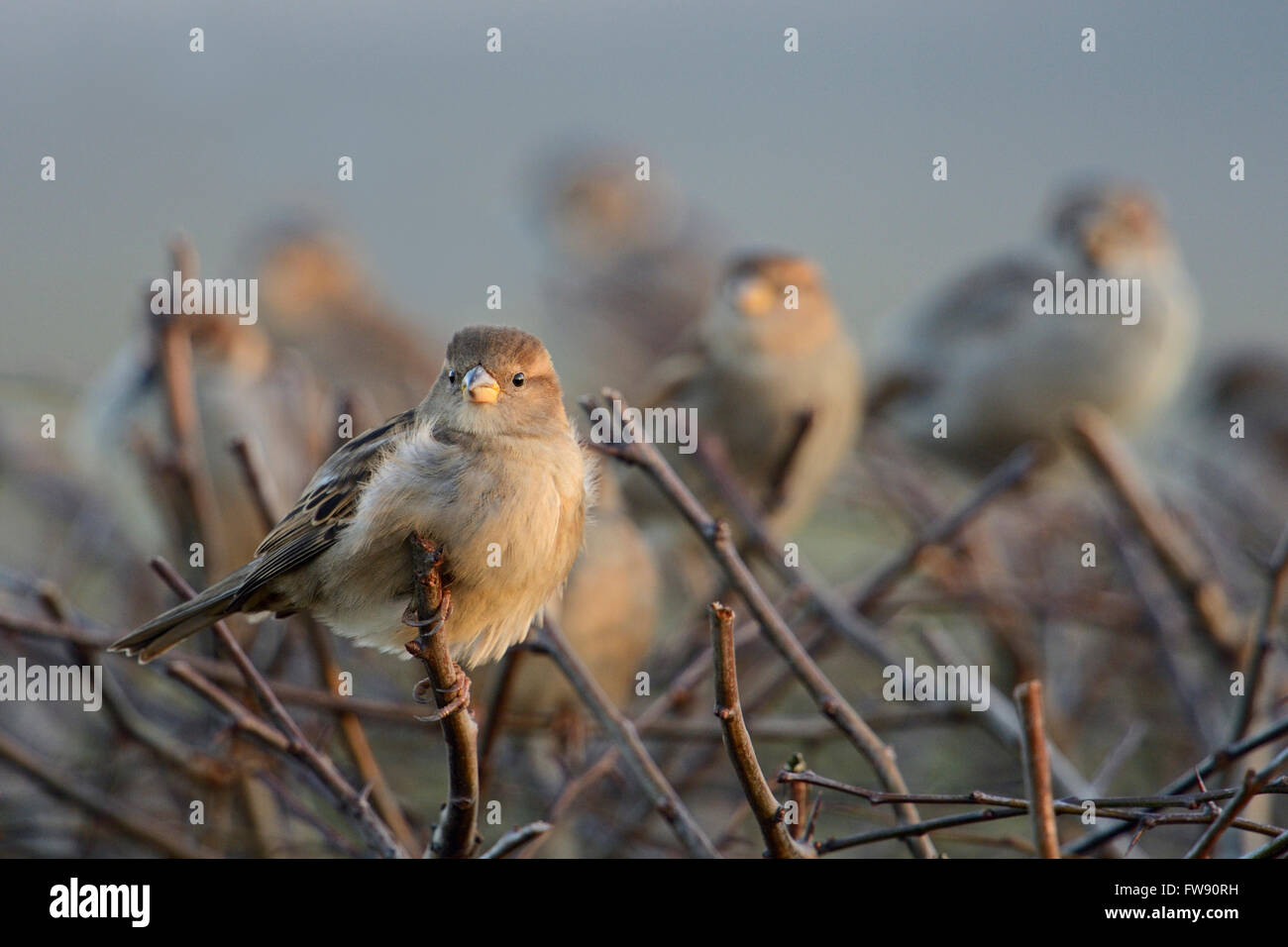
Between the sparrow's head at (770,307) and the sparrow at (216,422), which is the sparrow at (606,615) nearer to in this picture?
the sparrow at (216,422)

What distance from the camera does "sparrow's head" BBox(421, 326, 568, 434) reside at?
184 cm

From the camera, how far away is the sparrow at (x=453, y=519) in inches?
66.8

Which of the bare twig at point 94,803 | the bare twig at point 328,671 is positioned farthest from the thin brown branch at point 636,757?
the bare twig at point 94,803

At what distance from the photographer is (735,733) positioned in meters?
1.35

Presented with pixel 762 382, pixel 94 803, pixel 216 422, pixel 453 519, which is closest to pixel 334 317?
pixel 216 422

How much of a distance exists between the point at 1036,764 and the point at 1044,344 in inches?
142

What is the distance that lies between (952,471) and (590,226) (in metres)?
5.70

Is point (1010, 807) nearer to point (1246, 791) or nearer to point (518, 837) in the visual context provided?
point (1246, 791)

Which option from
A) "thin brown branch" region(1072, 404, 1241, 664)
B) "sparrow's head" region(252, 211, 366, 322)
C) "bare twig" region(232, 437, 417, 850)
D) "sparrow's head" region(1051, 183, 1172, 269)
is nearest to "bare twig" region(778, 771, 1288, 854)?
"bare twig" region(232, 437, 417, 850)

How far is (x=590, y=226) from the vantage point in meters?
10.3

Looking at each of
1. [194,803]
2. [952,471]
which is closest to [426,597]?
[194,803]

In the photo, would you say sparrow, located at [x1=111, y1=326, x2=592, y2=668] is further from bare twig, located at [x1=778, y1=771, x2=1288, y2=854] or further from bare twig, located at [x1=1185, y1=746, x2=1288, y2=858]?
bare twig, located at [x1=1185, y1=746, x2=1288, y2=858]

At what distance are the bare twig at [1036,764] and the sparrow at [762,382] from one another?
9.94 feet
